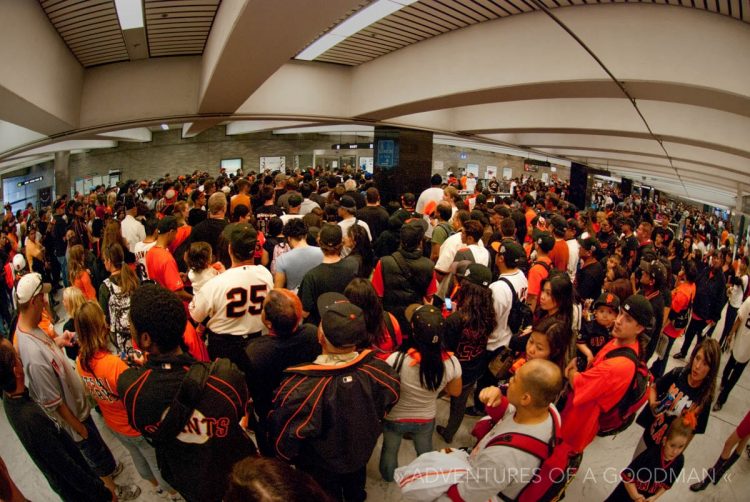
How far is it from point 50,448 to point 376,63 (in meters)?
7.46

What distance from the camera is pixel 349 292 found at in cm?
268

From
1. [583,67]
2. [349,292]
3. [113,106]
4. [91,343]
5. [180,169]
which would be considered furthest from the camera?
[180,169]

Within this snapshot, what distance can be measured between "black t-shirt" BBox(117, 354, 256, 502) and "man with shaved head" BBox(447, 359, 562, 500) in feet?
3.47

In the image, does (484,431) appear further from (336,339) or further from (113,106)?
(113,106)

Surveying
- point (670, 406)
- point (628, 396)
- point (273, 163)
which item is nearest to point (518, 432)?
point (628, 396)

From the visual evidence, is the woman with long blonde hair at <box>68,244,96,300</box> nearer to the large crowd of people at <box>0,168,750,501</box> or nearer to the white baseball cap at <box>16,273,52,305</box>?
the large crowd of people at <box>0,168,750,501</box>

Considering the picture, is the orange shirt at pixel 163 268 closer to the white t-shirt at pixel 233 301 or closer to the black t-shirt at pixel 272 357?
the white t-shirt at pixel 233 301

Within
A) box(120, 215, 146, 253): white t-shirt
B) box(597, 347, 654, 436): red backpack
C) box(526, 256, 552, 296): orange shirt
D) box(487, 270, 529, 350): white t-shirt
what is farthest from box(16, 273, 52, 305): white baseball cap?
box(526, 256, 552, 296): orange shirt

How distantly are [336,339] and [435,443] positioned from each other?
2034 millimetres

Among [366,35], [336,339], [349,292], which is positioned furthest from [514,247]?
[366,35]

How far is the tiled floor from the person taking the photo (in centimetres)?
294

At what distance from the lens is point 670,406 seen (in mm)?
2424

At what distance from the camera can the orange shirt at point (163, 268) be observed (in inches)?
143

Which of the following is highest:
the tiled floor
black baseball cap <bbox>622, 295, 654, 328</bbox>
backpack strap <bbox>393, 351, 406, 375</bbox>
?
black baseball cap <bbox>622, 295, 654, 328</bbox>
